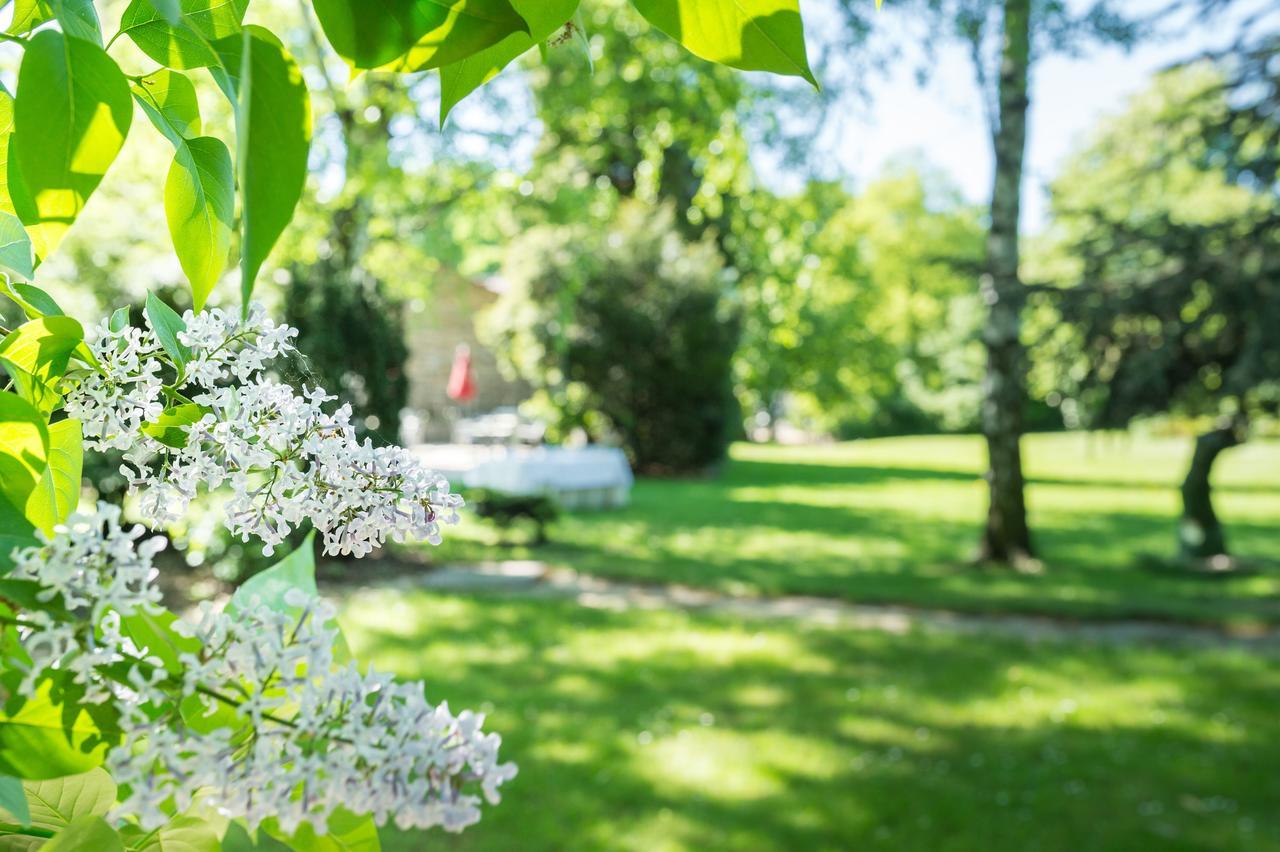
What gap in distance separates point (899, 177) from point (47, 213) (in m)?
50.7

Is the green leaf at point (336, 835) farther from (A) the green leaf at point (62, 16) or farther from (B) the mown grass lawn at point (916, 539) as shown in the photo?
(B) the mown grass lawn at point (916, 539)

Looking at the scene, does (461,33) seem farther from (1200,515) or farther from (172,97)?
(1200,515)

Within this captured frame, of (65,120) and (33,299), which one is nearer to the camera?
(65,120)

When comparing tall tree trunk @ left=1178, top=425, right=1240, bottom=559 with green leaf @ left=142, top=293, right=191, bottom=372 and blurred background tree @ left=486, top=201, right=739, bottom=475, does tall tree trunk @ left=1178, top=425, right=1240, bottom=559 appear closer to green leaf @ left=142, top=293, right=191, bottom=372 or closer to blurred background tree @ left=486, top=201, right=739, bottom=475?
blurred background tree @ left=486, top=201, right=739, bottom=475

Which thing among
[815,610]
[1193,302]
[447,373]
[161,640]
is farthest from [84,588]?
[447,373]

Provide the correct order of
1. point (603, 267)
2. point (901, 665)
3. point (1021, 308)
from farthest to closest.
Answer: point (603, 267)
point (1021, 308)
point (901, 665)

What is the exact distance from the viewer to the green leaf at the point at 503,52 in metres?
0.44

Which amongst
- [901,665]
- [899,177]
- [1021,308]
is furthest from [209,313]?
[899,177]

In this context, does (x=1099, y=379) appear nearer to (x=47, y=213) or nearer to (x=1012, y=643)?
(x=1012, y=643)

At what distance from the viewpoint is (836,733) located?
5066 mm

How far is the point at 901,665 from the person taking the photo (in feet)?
20.9

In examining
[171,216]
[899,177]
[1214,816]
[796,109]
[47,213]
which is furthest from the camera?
[899,177]

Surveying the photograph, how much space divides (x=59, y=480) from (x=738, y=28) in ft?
1.28

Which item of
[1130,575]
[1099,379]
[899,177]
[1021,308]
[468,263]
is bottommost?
[1130,575]
